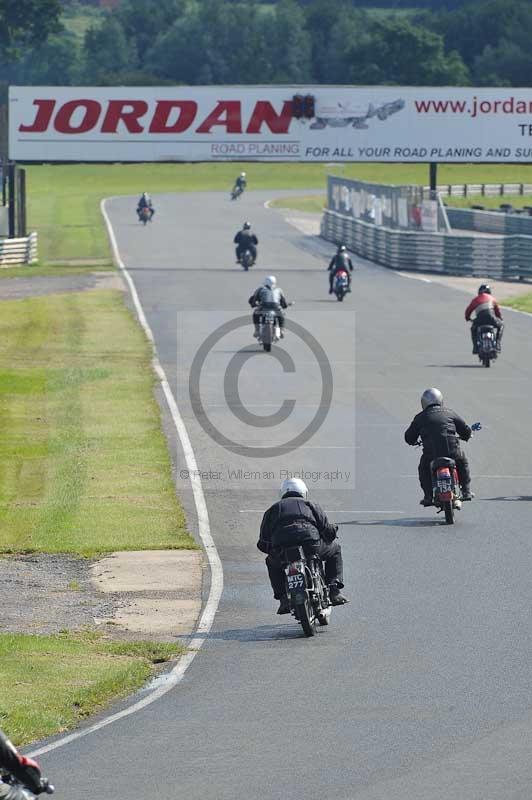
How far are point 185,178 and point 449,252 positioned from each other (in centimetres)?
7359

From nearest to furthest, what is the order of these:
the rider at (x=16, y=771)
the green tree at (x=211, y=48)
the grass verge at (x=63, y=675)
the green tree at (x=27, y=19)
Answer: the rider at (x=16, y=771), the grass verge at (x=63, y=675), the green tree at (x=27, y=19), the green tree at (x=211, y=48)

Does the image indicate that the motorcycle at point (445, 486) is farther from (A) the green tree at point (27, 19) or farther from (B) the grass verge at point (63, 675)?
(A) the green tree at point (27, 19)

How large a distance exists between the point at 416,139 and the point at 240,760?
174 feet

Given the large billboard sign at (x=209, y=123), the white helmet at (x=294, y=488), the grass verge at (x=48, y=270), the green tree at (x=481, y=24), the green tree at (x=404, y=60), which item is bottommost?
the grass verge at (x=48, y=270)

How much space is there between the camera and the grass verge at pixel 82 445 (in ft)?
60.9

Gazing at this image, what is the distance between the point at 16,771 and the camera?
7.24 m

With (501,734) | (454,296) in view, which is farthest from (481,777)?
(454,296)

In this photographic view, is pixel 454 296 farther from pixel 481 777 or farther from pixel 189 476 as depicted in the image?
pixel 481 777

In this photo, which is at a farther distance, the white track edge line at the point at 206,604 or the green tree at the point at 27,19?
the green tree at the point at 27,19

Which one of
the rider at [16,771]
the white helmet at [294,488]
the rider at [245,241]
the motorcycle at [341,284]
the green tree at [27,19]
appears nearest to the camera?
the rider at [16,771]

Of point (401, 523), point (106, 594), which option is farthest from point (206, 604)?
point (401, 523)

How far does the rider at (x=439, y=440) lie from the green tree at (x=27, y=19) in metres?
119

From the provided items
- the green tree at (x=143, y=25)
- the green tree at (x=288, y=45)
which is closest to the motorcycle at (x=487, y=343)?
the green tree at (x=288, y=45)

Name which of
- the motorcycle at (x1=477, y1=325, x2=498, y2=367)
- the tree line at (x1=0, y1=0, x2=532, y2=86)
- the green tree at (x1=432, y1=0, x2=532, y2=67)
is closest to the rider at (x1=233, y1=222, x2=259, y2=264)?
the motorcycle at (x1=477, y1=325, x2=498, y2=367)
